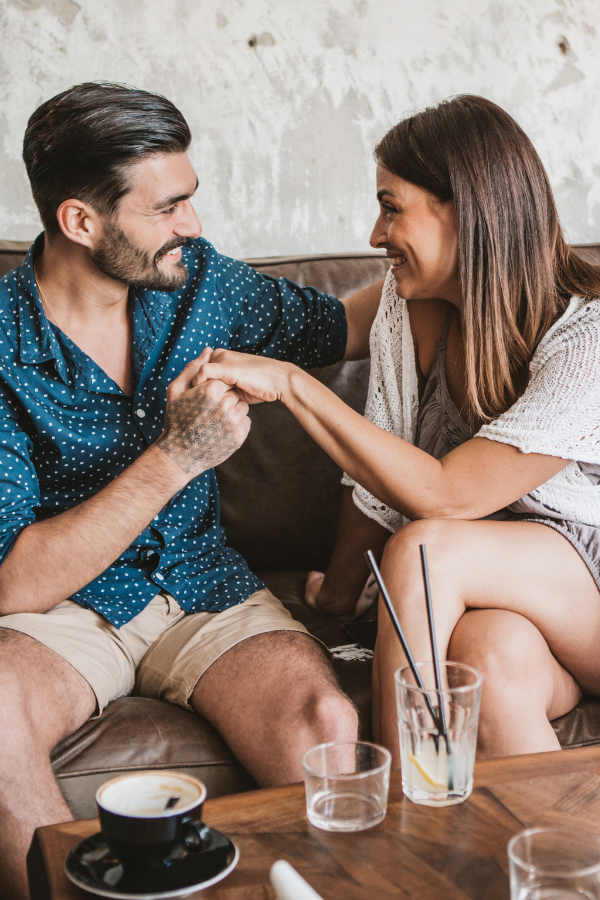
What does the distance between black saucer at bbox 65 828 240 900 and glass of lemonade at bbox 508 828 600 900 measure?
8.8 inches

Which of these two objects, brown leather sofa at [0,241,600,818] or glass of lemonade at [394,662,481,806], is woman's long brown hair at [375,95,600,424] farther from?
glass of lemonade at [394,662,481,806]

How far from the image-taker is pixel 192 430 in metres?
1.32

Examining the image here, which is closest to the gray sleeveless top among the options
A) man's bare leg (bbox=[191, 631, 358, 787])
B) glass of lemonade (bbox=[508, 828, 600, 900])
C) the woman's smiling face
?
the woman's smiling face

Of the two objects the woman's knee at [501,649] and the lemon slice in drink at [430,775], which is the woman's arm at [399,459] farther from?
the lemon slice in drink at [430,775]

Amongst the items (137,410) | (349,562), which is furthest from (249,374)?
(349,562)

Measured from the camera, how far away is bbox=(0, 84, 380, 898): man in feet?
4.03

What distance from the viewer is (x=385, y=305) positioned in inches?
64.4

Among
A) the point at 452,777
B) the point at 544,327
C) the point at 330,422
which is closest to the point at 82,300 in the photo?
the point at 330,422

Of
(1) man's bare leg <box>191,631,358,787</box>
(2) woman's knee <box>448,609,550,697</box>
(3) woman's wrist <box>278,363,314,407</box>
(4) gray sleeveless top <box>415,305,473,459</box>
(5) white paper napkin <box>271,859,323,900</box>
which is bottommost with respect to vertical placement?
(1) man's bare leg <box>191,631,358,787</box>

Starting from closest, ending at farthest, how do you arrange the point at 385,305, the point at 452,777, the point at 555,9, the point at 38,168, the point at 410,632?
1. the point at 452,777
2. the point at 410,632
3. the point at 38,168
4. the point at 385,305
5. the point at 555,9

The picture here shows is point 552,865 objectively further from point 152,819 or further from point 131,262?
point 131,262

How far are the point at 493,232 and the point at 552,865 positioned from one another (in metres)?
1.03

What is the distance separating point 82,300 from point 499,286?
29.0 inches

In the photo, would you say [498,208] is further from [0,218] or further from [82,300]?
[0,218]
